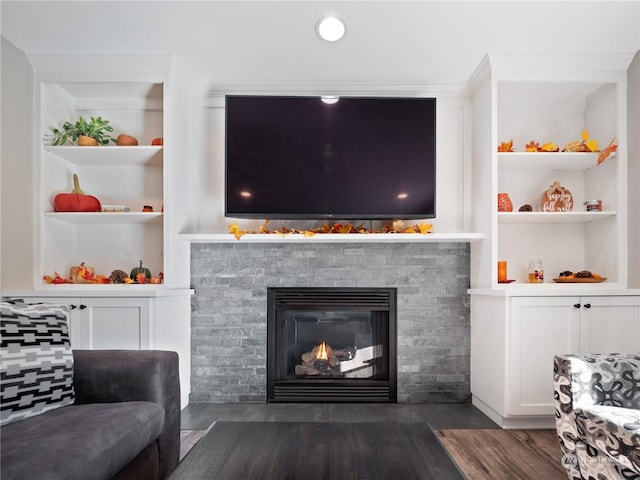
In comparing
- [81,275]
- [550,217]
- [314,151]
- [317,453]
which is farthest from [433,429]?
[81,275]

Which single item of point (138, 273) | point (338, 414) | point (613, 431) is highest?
point (138, 273)

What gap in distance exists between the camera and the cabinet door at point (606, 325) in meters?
2.62

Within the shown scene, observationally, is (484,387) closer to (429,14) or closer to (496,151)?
(496,151)

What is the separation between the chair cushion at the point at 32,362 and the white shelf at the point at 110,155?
1364 millimetres

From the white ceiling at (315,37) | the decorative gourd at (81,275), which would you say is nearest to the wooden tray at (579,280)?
the white ceiling at (315,37)

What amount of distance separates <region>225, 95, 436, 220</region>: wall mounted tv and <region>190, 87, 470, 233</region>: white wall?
12.0 inches

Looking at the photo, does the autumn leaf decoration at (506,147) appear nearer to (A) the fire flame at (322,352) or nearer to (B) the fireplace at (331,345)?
(B) the fireplace at (331,345)

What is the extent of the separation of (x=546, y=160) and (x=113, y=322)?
119 inches

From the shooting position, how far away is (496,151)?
110 inches

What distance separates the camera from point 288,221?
320 centimetres

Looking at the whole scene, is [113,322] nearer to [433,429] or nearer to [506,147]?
[433,429]

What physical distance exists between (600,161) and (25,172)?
376cm

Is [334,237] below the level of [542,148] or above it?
below

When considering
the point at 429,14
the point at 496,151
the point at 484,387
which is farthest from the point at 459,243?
the point at 429,14
